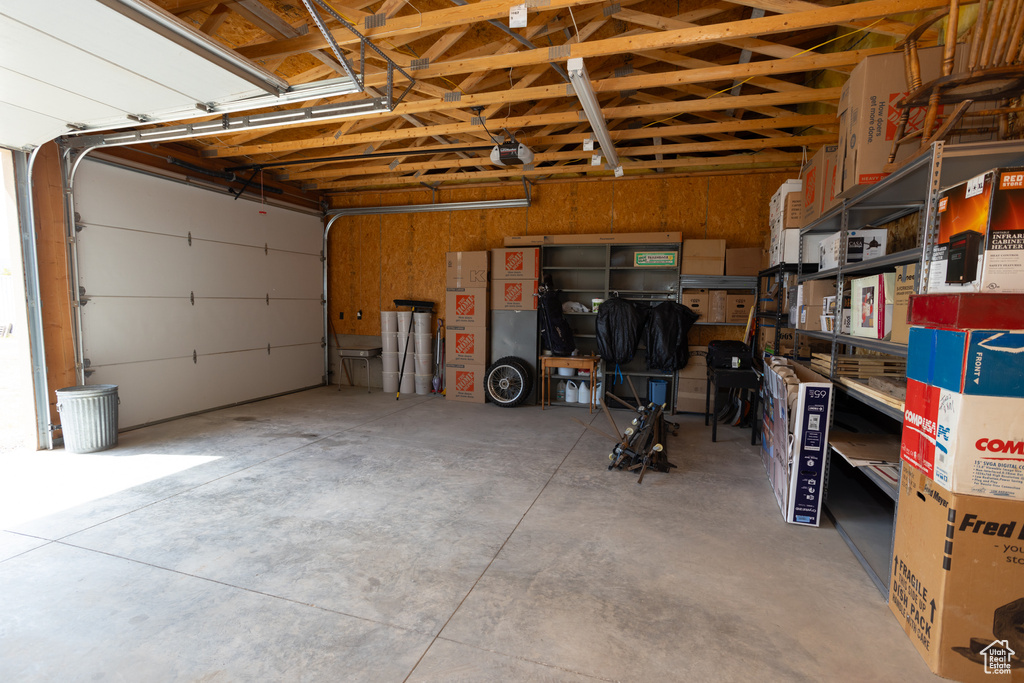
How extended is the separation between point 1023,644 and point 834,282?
8.55ft

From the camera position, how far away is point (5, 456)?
13.6 feet

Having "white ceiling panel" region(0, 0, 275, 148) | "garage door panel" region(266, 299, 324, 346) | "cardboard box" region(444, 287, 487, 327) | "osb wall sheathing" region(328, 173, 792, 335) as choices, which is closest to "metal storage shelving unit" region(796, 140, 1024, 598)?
"osb wall sheathing" region(328, 173, 792, 335)

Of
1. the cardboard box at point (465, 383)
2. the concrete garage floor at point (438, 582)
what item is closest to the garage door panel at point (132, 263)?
the concrete garage floor at point (438, 582)

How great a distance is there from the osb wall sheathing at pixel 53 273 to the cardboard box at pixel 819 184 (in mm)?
6561

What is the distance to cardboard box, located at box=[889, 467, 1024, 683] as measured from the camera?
1.66 meters

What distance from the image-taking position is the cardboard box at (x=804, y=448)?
2.79 meters

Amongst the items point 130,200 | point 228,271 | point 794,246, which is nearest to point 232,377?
point 228,271

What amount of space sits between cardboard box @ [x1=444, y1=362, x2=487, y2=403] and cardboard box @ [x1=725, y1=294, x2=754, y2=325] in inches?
130

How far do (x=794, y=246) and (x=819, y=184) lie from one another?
33.5 inches

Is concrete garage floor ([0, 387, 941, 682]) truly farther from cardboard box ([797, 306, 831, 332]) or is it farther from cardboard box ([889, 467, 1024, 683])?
cardboard box ([797, 306, 831, 332])

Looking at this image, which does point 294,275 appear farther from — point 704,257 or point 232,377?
point 704,257

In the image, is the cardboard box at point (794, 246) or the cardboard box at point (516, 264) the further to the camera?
the cardboard box at point (516, 264)

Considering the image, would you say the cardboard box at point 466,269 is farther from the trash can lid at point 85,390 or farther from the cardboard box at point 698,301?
the trash can lid at point 85,390

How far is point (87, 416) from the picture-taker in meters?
4.24
